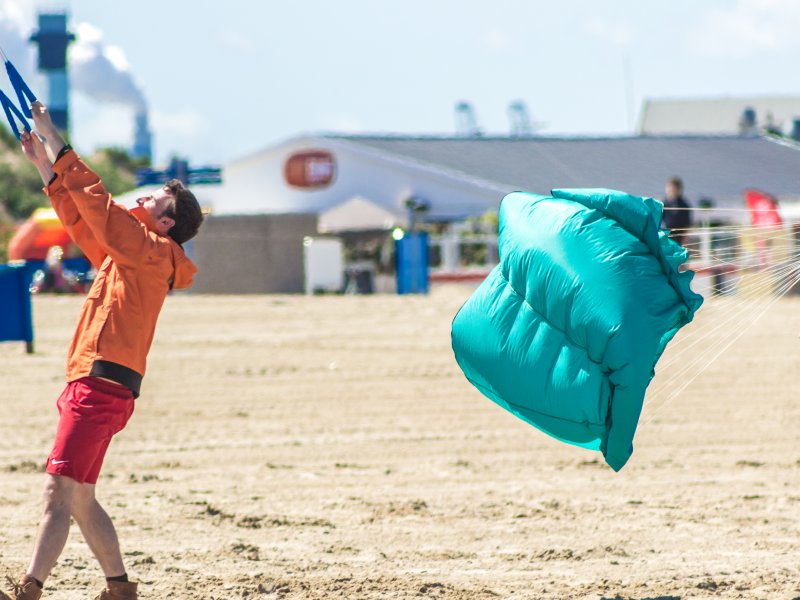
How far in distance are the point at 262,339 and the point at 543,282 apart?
11.5m

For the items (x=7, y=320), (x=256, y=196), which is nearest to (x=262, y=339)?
(x=7, y=320)

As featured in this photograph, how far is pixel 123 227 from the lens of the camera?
4418 millimetres

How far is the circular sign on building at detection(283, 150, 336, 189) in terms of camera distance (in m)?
38.6

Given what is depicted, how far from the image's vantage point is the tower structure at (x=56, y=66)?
5638 cm

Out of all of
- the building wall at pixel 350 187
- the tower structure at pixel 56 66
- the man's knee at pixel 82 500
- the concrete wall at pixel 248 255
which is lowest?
the concrete wall at pixel 248 255

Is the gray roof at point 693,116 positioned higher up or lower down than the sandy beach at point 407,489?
higher up

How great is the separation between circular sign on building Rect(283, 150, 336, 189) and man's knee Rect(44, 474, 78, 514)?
34.4m

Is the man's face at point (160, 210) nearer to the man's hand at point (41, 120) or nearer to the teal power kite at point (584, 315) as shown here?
the man's hand at point (41, 120)

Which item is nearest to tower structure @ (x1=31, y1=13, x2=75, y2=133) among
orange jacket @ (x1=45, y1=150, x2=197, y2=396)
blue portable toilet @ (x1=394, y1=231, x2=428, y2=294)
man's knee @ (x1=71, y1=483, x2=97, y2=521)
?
blue portable toilet @ (x1=394, y1=231, x2=428, y2=294)

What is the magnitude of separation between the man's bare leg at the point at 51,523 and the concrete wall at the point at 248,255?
23.1 metres

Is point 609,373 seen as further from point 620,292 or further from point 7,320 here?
point 7,320

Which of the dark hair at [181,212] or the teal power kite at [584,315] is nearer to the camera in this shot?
the dark hair at [181,212]

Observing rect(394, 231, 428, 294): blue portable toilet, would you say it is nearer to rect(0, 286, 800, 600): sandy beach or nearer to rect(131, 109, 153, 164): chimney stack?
rect(0, 286, 800, 600): sandy beach

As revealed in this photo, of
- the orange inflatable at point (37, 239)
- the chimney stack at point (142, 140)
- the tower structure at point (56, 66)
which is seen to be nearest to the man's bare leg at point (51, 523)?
the orange inflatable at point (37, 239)
